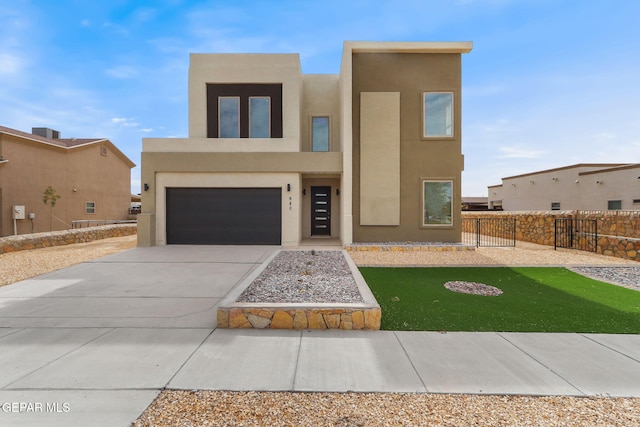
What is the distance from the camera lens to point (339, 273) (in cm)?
674

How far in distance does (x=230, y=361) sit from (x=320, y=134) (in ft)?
41.8

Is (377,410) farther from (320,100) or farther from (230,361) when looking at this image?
(320,100)

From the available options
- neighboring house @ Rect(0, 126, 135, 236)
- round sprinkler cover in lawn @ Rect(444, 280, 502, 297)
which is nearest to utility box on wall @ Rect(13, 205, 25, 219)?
neighboring house @ Rect(0, 126, 135, 236)

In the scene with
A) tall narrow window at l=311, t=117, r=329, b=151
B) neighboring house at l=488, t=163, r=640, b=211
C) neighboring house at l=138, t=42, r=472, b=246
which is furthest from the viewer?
neighboring house at l=488, t=163, r=640, b=211

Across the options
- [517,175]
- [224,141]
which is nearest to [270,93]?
[224,141]

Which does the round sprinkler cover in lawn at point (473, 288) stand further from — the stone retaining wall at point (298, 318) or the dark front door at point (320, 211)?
the dark front door at point (320, 211)

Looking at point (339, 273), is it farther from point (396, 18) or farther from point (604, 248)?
point (604, 248)

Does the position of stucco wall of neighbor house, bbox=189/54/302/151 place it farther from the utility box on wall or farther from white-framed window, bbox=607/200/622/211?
white-framed window, bbox=607/200/622/211

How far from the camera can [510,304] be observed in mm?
5125

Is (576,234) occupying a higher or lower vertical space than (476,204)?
lower

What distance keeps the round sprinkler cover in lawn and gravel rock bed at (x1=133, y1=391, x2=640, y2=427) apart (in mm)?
3223

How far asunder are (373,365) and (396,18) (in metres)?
10.9

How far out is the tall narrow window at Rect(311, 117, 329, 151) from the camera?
14602 millimetres

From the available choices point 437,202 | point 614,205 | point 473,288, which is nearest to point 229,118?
point 437,202
